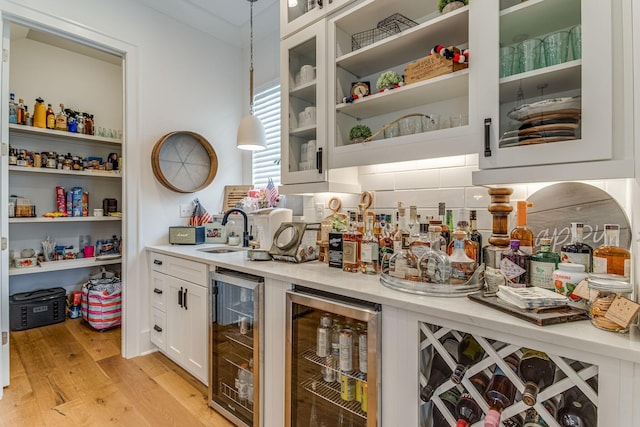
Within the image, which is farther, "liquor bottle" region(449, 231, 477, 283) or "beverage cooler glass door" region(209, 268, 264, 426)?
"beverage cooler glass door" region(209, 268, 264, 426)

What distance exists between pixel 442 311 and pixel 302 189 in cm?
112

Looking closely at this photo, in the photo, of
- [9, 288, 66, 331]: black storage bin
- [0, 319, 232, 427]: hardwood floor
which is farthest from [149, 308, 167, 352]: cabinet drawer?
[9, 288, 66, 331]: black storage bin

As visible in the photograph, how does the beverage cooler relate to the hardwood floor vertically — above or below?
above

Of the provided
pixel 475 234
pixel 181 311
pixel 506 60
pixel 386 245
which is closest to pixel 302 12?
pixel 506 60

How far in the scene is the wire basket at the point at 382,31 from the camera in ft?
5.27

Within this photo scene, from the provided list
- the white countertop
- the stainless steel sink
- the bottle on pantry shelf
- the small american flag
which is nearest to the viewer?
the white countertop

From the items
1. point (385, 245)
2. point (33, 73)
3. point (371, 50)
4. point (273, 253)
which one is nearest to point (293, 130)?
point (371, 50)

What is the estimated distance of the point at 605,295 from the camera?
2.74 feet

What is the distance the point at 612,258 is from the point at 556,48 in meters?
0.75

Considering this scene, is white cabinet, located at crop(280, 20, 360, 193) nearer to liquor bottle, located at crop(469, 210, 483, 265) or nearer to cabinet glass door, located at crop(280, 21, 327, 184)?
cabinet glass door, located at crop(280, 21, 327, 184)

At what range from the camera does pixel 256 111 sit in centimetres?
301

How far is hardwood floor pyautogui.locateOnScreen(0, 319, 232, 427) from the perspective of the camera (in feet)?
5.68

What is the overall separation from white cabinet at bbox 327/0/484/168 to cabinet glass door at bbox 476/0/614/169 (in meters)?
0.08

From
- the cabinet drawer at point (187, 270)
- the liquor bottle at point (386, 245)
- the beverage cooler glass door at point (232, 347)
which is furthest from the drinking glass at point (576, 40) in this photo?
the cabinet drawer at point (187, 270)
